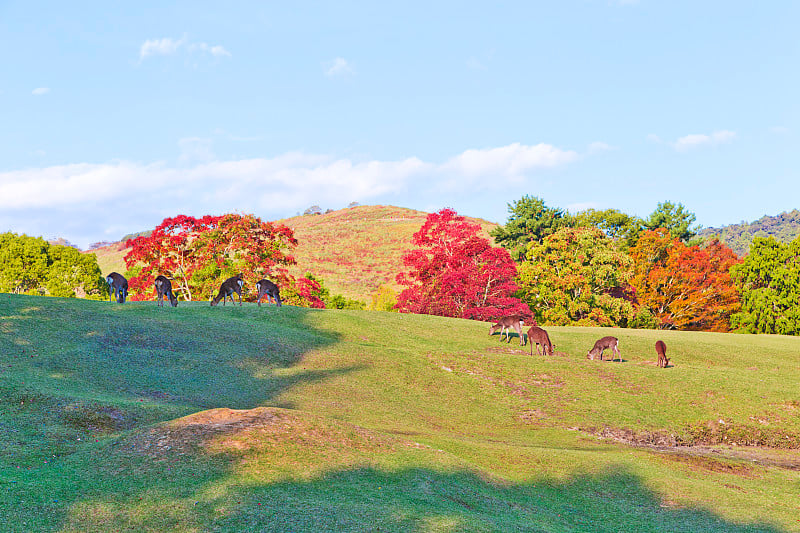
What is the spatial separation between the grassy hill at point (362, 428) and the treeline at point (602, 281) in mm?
14136

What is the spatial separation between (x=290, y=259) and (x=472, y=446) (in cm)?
3676

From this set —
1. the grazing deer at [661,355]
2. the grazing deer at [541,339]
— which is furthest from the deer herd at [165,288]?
the grazing deer at [661,355]

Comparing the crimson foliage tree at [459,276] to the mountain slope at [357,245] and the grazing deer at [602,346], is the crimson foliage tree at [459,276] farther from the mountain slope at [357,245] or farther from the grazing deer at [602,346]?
the mountain slope at [357,245]

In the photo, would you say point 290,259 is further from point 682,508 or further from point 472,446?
point 682,508

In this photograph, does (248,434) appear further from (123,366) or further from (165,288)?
(165,288)

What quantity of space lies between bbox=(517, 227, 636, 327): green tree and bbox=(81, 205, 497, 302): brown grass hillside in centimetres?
4486

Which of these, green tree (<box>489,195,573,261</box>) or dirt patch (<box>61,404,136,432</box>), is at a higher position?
green tree (<box>489,195,573,261</box>)

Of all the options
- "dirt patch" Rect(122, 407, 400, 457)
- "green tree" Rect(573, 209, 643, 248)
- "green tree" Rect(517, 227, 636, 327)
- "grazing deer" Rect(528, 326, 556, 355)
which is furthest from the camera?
"green tree" Rect(573, 209, 643, 248)

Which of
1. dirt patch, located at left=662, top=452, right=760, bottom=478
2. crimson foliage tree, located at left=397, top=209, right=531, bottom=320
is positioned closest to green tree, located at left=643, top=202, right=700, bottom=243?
crimson foliage tree, located at left=397, top=209, right=531, bottom=320

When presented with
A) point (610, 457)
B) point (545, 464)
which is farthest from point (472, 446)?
point (610, 457)

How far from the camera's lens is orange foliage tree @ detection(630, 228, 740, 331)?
59688mm

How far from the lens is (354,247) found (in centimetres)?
13300

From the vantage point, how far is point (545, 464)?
15.2 meters

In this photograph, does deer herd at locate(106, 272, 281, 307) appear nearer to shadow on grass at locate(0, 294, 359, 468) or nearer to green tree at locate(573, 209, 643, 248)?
shadow on grass at locate(0, 294, 359, 468)
